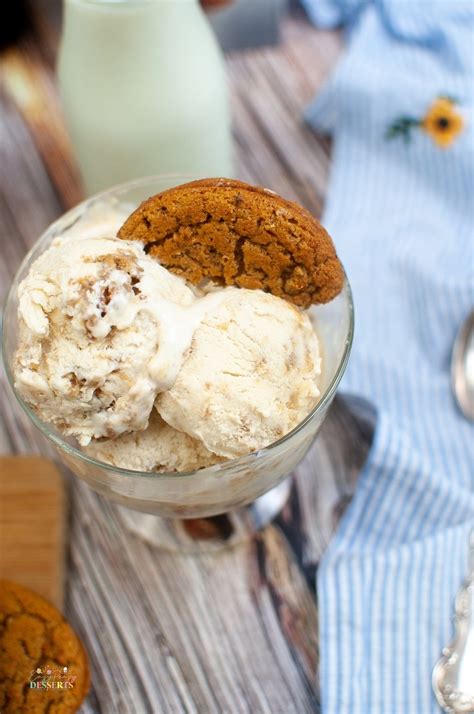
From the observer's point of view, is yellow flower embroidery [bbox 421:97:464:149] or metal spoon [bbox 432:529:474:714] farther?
yellow flower embroidery [bbox 421:97:464:149]

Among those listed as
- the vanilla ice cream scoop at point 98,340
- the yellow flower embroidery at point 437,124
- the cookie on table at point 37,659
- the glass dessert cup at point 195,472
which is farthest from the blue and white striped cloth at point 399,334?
the vanilla ice cream scoop at point 98,340

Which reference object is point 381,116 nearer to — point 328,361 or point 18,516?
point 328,361

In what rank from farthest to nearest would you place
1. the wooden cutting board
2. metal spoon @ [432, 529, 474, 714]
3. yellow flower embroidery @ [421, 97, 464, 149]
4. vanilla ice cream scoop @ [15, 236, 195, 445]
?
yellow flower embroidery @ [421, 97, 464, 149], the wooden cutting board, metal spoon @ [432, 529, 474, 714], vanilla ice cream scoop @ [15, 236, 195, 445]

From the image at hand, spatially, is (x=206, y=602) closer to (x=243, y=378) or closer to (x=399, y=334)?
(x=243, y=378)

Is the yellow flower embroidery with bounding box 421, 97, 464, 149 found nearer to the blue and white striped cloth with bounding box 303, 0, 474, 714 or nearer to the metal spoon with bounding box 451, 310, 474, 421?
the blue and white striped cloth with bounding box 303, 0, 474, 714

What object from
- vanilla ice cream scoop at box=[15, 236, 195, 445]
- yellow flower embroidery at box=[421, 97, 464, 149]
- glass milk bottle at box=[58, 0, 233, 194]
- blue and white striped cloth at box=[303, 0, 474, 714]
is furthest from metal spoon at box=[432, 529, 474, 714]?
yellow flower embroidery at box=[421, 97, 464, 149]
